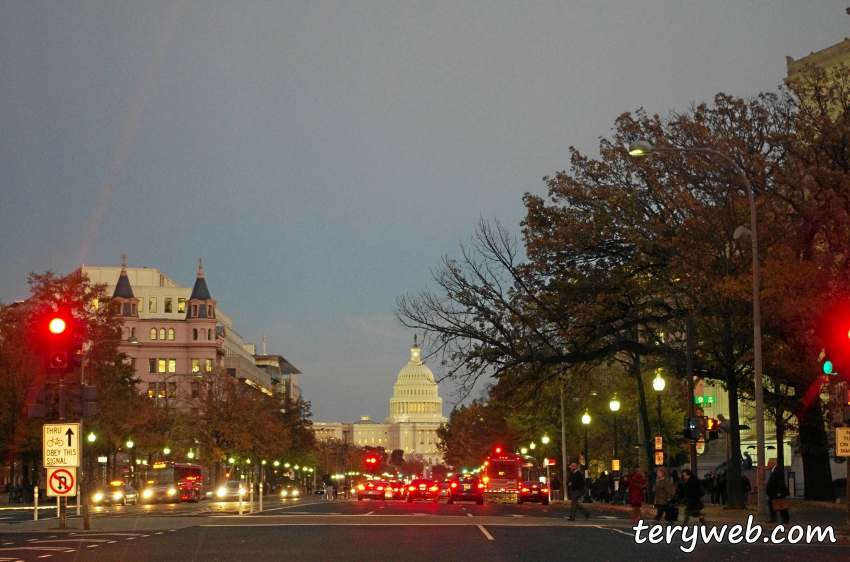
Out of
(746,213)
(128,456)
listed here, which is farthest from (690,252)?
(128,456)

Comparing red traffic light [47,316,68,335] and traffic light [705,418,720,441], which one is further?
traffic light [705,418,720,441]

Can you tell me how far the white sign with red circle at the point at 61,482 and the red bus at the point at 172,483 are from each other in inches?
1979

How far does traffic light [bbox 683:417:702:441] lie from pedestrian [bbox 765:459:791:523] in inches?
247

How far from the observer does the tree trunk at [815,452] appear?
138ft

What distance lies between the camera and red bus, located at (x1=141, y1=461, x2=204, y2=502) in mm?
76125

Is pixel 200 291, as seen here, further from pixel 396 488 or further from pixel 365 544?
pixel 365 544

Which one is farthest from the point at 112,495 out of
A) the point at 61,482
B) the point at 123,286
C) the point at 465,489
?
the point at 123,286

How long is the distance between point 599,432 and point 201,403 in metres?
36.5

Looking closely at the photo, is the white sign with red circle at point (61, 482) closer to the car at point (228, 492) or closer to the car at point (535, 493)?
the car at point (535, 493)

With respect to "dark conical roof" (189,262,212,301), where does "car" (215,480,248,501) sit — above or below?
below

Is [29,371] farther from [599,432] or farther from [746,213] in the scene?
[746,213]

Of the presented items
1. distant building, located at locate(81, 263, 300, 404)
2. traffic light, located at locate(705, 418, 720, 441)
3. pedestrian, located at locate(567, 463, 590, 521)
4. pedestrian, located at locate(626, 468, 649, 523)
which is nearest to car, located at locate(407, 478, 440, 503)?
pedestrian, located at locate(567, 463, 590, 521)

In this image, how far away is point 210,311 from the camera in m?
146

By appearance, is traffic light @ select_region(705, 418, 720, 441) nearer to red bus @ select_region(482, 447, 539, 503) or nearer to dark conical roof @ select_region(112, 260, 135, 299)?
red bus @ select_region(482, 447, 539, 503)
